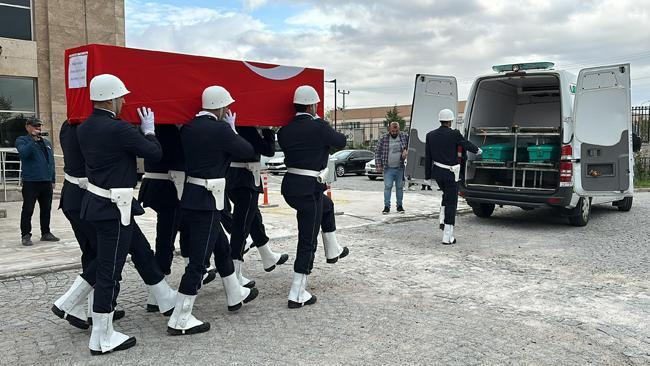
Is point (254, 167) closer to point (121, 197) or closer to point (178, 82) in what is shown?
point (178, 82)

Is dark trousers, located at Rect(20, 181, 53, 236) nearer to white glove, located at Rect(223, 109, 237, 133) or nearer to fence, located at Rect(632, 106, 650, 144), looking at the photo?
white glove, located at Rect(223, 109, 237, 133)

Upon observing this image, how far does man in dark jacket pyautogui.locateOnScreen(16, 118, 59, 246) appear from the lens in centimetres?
785

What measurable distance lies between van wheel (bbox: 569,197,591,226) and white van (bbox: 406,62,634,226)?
0.05ft

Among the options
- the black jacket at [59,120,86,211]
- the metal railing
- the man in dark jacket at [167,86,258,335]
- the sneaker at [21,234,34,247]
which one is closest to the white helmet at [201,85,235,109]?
Result: the man in dark jacket at [167,86,258,335]

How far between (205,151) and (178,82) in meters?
0.73

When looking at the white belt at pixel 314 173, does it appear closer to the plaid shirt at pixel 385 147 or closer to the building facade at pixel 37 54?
the plaid shirt at pixel 385 147

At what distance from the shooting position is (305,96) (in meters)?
5.18

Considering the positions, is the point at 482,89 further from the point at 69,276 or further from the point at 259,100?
the point at 69,276

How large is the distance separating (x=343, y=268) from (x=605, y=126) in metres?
4.89

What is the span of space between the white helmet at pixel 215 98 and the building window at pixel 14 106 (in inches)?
491

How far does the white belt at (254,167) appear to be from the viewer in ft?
17.9

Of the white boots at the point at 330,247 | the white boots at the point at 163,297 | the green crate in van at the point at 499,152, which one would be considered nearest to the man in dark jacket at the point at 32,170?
the white boots at the point at 163,297

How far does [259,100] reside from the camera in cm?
524

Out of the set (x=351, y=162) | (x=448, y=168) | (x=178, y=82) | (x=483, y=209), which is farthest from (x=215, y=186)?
(x=351, y=162)
